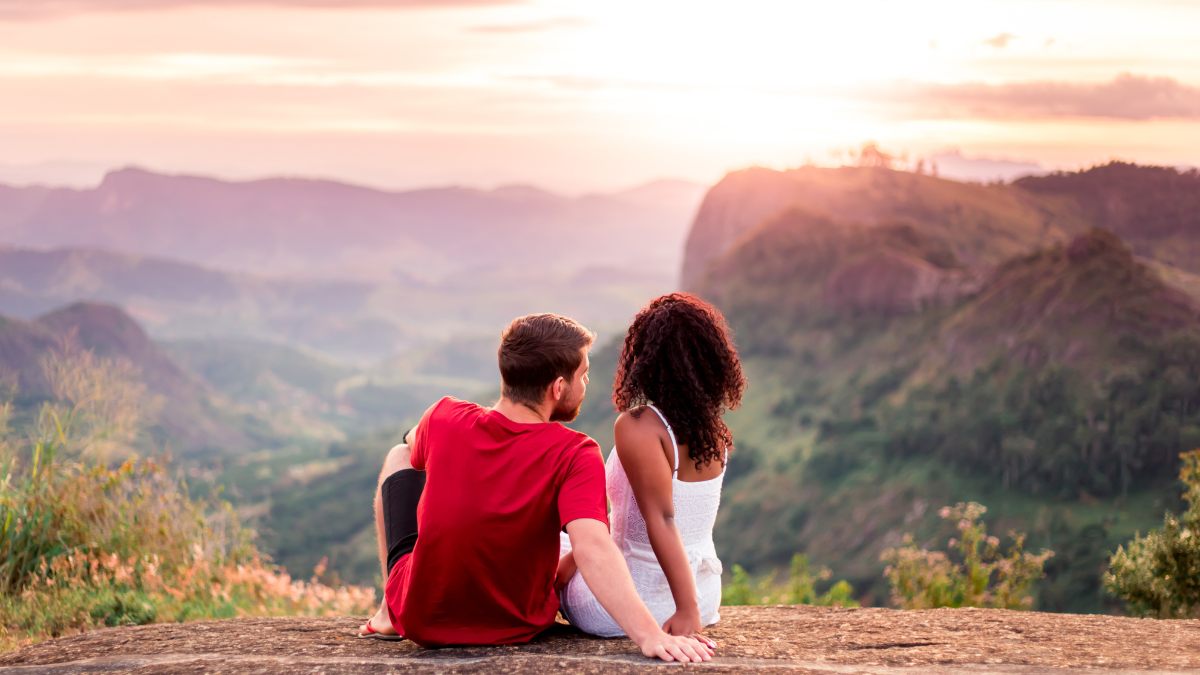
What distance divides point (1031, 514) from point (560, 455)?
60495mm

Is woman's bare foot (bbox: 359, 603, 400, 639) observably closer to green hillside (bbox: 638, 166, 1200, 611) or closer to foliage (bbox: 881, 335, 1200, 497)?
green hillside (bbox: 638, 166, 1200, 611)

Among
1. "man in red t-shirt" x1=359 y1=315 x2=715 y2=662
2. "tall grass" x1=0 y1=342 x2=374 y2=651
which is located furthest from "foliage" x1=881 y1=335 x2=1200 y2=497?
"man in red t-shirt" x1=359 y1=315 x2=715 y2=662

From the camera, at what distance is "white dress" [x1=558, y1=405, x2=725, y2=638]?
4.42 m

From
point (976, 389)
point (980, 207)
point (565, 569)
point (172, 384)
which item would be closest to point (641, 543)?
point (565, 569)

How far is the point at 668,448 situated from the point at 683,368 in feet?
1.15

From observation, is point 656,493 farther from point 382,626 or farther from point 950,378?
point 950,378

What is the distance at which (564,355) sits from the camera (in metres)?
3.91

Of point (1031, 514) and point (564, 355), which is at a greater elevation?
point (564, 355)

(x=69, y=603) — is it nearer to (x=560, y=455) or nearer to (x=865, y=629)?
(x=560, y=455)

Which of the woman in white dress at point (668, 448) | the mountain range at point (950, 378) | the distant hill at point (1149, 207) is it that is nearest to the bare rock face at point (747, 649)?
the woman in white dress at point (668, 448)

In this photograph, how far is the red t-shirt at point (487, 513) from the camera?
3.97 m

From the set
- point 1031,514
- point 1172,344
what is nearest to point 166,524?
point 1031,514

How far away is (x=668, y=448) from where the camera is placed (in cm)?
426

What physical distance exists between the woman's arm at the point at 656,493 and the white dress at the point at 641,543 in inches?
6.0
